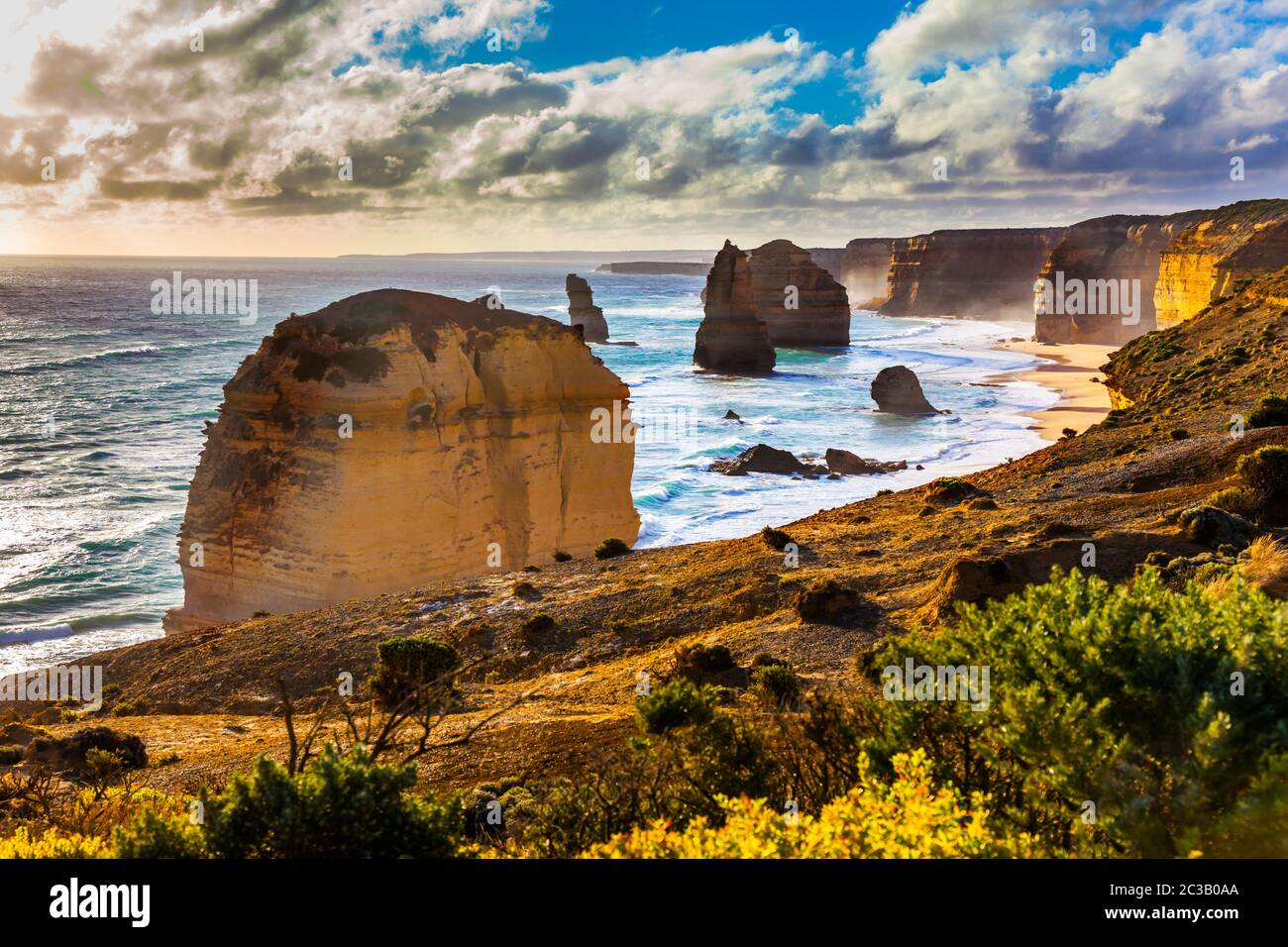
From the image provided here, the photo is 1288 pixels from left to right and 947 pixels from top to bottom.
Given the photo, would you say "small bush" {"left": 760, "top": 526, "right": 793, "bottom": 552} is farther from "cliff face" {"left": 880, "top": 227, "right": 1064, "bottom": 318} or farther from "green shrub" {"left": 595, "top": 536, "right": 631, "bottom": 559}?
"cliff face" {"left": 880, "top": 227, "right": 1064, "bottom": 318}

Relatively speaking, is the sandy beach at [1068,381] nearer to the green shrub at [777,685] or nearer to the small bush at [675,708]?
the green shrub at [777,685]

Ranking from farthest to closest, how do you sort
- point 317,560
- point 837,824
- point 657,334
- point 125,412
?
1. point 657,334
2. point 125,412
3. point 317,560
4. point 837,824

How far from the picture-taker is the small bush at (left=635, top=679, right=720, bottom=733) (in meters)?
11.0

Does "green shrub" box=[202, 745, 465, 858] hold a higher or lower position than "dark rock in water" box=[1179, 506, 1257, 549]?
lower

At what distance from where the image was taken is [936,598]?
18.3 m

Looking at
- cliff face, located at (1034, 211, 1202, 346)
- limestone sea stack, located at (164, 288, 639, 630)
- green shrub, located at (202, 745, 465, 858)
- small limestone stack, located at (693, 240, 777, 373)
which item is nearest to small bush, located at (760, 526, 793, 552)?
limestone sea stack, located at (164, 288, 639, 630)

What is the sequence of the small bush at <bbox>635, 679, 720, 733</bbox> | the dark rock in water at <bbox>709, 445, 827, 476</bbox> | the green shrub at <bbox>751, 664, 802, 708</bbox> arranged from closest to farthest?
the small bush at <bbox>635, 679, 720, 733</bbox>
the green shrub at <bbox>751, 664, 802, 708</bbox>
the dark rock in water at <bbox>709, 445, 827, 476</bbox>

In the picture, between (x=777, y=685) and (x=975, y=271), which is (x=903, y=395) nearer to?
(x=777, y=685)

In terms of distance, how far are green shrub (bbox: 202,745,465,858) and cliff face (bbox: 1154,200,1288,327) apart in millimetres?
65587

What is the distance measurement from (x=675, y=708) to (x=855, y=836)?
4049mm

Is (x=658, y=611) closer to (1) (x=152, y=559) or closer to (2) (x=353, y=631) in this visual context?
(2) (x=353, y=631)

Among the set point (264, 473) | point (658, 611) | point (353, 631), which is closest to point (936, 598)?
point (658, 611)

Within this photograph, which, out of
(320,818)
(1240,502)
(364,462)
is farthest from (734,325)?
(320,818)
